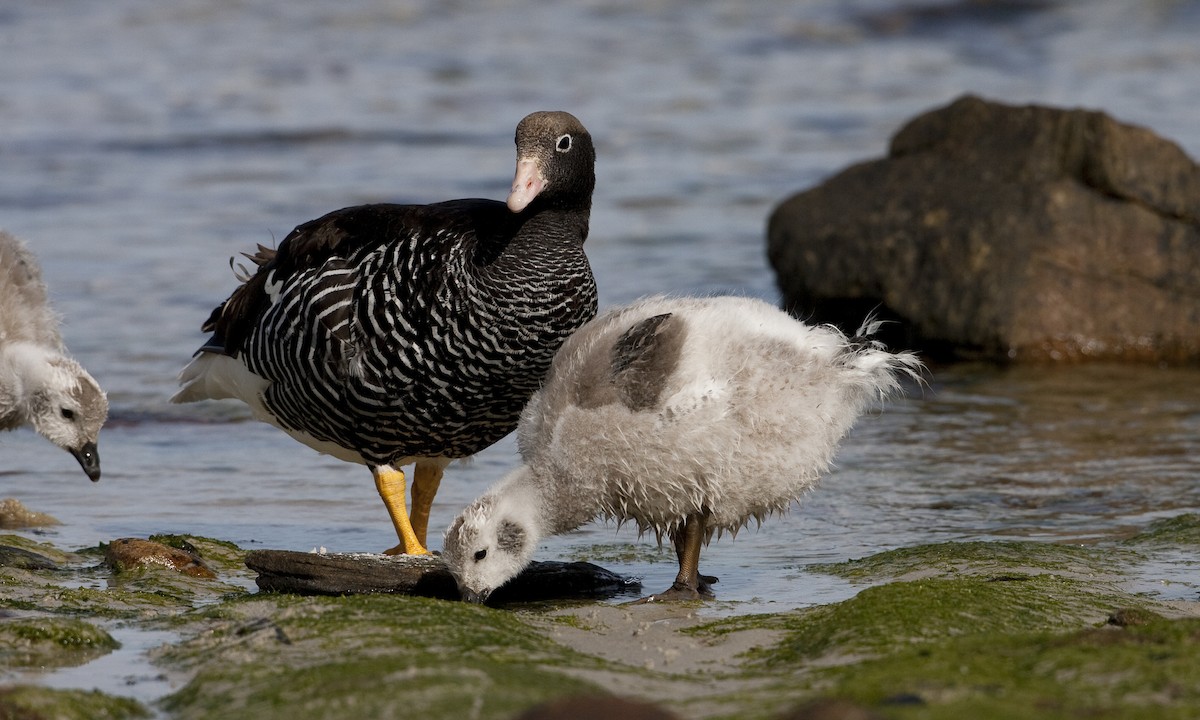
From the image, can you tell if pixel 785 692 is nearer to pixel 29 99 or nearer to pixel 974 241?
pixel 974 241

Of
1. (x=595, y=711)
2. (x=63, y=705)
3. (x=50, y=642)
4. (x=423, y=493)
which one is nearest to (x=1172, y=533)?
(x=423, y=493)

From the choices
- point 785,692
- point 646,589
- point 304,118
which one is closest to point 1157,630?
point 785,692

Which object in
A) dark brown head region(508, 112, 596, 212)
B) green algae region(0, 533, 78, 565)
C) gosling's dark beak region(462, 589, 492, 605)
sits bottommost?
green algae region(0, 533, 78, 565)

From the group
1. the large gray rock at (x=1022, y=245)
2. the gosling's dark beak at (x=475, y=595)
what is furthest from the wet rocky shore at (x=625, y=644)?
the large gray rock at (x=1022, y=245)

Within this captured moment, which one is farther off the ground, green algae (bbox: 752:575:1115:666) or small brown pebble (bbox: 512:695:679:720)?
small brown pebble (bbox: 512:695:679:720)

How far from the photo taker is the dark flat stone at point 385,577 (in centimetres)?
675

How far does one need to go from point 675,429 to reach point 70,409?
10.2 ft

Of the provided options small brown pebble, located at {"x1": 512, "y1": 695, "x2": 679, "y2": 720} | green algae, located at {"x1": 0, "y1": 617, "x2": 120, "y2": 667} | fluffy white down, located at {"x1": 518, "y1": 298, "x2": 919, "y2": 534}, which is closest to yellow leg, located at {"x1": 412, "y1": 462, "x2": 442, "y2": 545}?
fluffy white down, located at {"x1": 518, "y1": 298, "x2": 919, "y2": 534}

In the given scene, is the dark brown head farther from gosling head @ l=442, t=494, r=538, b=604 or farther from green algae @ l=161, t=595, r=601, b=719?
green algae @ l=161, t=595, r=601, b=719

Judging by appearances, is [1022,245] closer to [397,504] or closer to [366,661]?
[397,504]

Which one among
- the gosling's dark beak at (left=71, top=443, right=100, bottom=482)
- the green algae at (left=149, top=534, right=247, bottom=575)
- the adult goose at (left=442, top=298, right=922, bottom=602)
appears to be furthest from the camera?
the gosling's dark beak at (left=71, top=443, right=100, bottom=482)

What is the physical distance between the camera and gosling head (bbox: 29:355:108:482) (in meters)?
7.69

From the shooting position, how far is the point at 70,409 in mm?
7703

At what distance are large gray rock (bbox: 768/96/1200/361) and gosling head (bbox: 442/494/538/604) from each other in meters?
6.85
